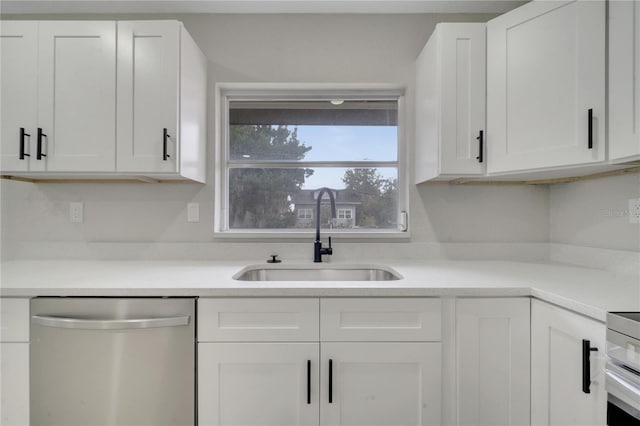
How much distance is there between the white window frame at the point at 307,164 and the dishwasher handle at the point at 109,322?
0.75 metres

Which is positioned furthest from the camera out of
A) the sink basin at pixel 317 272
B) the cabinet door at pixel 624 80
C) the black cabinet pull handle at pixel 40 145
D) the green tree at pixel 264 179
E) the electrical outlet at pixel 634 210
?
the green tree at pixel 264 179

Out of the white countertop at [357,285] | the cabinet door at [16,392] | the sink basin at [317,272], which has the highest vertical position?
the white countertop at [357,285]

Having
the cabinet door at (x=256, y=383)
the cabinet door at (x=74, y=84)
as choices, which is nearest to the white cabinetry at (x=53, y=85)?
A: the cabinet door at (x=74, y=84)

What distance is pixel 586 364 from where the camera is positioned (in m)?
1.00

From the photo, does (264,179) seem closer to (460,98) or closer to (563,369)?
(460,98)

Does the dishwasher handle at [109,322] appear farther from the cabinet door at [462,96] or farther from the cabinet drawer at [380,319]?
the cabinet door at [462,96]

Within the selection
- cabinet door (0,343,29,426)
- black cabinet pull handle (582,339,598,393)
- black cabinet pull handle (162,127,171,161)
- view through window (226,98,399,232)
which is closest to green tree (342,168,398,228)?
view through window (226,98,399,232)

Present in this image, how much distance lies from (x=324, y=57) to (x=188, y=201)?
1.22 metres

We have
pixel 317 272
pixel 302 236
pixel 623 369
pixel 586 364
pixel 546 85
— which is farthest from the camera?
pixel 302 236

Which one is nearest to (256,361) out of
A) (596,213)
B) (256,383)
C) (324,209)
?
(256,383)

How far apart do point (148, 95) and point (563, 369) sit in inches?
82.3

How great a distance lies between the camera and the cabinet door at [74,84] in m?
1.54

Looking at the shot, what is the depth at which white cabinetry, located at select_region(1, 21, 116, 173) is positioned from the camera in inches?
60.6

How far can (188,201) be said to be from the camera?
1.93m
